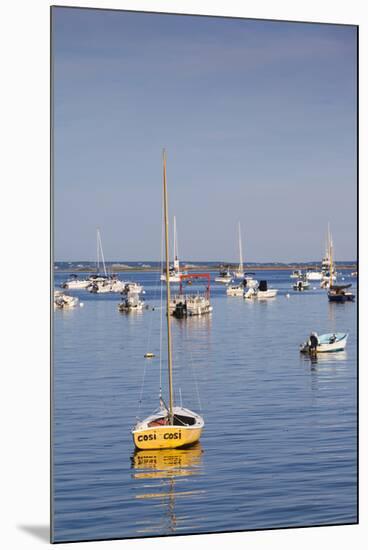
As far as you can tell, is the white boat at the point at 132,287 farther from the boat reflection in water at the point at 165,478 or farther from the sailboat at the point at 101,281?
the boat reflection in water at the point at 165,478

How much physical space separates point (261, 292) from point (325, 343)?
61 centimetres

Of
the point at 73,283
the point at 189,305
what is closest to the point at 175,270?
the point at 189,305

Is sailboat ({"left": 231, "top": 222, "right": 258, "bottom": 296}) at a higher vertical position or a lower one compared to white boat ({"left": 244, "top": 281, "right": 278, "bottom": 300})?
higher

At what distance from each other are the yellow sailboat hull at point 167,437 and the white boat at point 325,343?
3.38 feet

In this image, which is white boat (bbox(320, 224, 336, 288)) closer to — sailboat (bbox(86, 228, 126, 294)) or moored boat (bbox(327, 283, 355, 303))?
moored boat (bbox(327, 283, 355, 303))

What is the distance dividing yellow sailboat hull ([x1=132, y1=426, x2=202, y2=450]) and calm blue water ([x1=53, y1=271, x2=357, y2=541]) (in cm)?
7

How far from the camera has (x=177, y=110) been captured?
912cm

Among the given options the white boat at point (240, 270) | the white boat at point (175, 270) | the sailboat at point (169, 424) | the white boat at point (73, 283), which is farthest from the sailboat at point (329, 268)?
the white boat at point (73, 283)

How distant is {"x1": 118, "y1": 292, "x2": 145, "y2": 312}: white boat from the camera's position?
9172 mm

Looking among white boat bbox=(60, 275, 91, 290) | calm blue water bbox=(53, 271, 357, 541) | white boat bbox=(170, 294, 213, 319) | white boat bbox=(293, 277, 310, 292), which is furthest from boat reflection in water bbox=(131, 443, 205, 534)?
white boat bbox=(293, 277, 310, 292)

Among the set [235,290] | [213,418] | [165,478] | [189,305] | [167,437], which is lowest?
[165,478]

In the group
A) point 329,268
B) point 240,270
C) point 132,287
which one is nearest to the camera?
point 132,287

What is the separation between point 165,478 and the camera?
895 cm

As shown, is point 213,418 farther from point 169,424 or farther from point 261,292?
point 261,292
